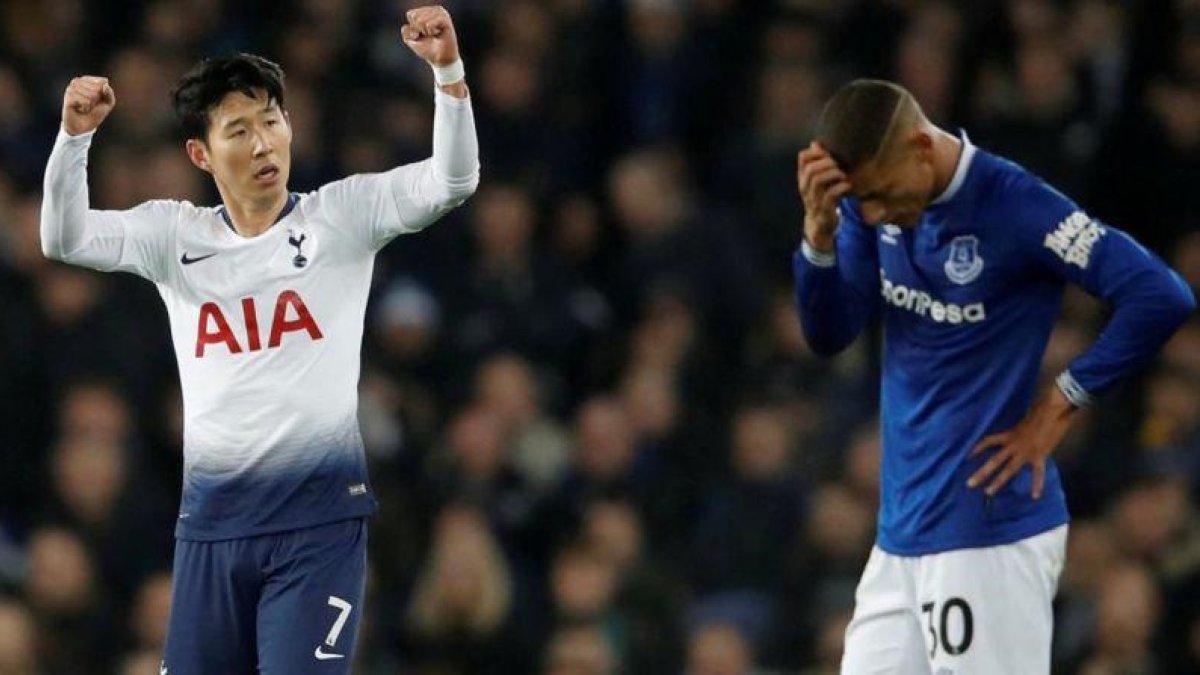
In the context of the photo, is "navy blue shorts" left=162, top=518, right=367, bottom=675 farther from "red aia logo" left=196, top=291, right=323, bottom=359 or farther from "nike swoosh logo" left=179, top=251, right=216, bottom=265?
"nike swoosh logo" left=179, top=251, right=216, bottom=265

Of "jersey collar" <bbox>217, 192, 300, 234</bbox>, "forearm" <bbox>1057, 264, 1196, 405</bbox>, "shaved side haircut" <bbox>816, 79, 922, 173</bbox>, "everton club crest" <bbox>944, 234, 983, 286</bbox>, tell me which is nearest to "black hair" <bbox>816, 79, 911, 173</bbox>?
"shaved side haircut" <bbox>816, 79, 922, 173</bbox>

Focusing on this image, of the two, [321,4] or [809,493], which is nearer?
[809,493]

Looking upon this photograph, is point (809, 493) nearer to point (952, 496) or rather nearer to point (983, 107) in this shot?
point (983, 107)

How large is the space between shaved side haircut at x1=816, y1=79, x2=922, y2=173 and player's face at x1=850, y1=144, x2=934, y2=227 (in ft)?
0.13

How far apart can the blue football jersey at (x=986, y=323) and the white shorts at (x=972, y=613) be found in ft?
0.18

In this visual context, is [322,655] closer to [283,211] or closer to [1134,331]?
[283,211]

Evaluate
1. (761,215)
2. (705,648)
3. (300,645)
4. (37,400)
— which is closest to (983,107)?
(761,215)

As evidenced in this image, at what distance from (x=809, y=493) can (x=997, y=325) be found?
12.4 ft

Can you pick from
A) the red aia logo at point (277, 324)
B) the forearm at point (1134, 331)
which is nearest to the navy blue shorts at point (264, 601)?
the red aia logo at point (277, 324)

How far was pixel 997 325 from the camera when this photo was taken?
7305 millimetres

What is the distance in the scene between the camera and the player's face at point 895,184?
7.14 m

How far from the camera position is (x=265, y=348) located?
693 centimetres

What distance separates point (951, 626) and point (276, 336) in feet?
6.42

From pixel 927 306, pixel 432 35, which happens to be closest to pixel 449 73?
pixel 432 35
